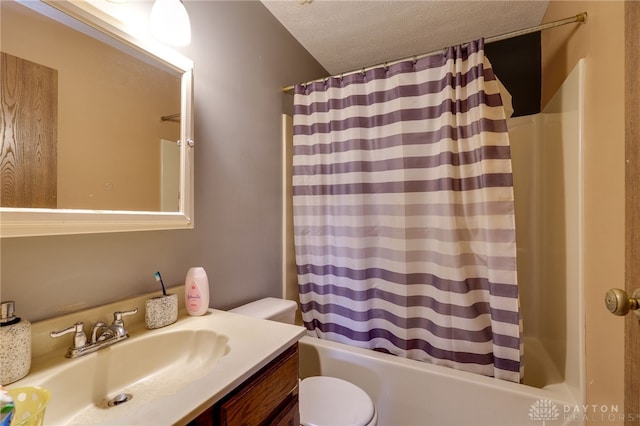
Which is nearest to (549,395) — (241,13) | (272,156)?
(272,156)

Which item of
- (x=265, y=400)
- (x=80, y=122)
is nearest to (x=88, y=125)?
(x=80, y=122)

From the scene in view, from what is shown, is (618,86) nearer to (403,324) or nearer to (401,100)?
(401,100)

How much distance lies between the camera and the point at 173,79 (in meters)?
1.02

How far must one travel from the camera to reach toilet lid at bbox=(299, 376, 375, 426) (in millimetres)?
1054

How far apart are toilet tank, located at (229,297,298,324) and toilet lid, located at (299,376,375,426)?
319mm

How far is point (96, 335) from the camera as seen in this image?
758mm

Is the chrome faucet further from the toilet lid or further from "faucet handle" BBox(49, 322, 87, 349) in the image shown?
the toilet lid

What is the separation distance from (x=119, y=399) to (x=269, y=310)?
0.65 meters

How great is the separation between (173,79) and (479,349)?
1.74 metres

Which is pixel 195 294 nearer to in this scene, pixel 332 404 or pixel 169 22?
pixel 332 404

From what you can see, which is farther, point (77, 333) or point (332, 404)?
point (332, 404)

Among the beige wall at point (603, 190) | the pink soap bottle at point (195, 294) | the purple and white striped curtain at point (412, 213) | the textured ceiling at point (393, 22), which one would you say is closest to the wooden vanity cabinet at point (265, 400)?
the pink soap bottle at point (195, 294)

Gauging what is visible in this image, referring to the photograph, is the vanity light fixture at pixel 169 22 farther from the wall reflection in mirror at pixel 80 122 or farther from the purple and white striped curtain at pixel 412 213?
the purple and white striped curtain at pixel 412 213

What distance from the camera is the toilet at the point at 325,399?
106 cm
